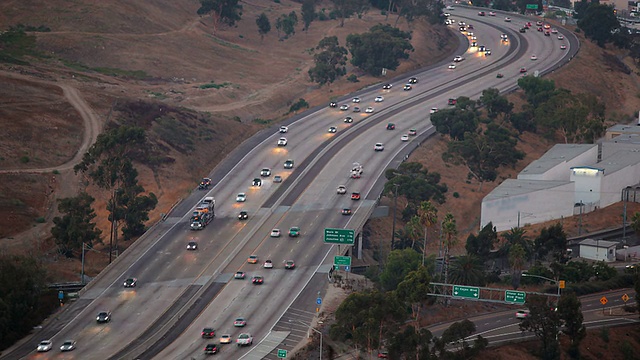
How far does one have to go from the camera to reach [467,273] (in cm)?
13450

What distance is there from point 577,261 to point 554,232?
511cm

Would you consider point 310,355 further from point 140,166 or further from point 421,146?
point 421,146

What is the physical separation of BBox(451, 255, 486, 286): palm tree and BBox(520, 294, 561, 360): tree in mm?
12900

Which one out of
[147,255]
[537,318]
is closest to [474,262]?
[537,318]

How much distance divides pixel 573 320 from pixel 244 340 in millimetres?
36395

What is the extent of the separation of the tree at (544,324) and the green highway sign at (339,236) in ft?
87.5

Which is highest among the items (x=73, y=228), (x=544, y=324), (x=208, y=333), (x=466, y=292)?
(x=73, y=228)

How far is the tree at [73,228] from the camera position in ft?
465

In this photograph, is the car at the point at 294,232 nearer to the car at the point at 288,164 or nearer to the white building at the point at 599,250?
the car at the point at 288,164

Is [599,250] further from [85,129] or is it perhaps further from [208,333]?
[85,129]

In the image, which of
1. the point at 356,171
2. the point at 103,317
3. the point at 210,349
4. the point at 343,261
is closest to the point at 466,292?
the point at 343,261

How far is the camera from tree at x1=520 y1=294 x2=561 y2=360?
119938 millimetres

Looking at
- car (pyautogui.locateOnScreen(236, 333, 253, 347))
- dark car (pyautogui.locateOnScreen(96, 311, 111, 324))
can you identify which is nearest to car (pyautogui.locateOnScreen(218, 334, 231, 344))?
car (pyautogui.locateOnScreen(236, 333, 253, 347))

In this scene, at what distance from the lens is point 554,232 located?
5861 inches
